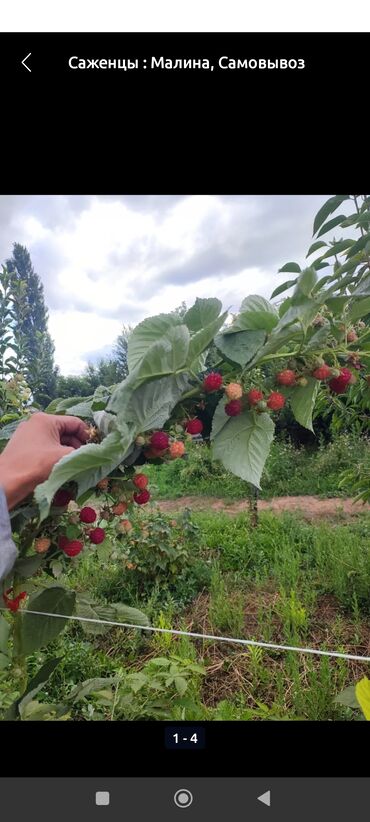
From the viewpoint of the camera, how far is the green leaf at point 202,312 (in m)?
0.43

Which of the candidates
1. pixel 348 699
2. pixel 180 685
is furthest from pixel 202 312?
pixel 180 685

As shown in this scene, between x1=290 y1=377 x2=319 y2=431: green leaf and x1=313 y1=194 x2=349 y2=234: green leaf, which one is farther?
x1=313 y1=194 x2=349 y2=234: green leaf

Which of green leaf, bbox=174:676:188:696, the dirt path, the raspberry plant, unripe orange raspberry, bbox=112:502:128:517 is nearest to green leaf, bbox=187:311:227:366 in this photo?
the raspberry plant

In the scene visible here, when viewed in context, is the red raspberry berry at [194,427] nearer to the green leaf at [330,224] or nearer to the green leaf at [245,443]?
the green leaf at [245,443]

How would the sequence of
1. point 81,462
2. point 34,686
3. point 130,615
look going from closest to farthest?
1. point 81,462
2. point 34,686
3. point 130,615

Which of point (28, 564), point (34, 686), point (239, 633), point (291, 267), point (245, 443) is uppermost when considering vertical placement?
point (291, 267)

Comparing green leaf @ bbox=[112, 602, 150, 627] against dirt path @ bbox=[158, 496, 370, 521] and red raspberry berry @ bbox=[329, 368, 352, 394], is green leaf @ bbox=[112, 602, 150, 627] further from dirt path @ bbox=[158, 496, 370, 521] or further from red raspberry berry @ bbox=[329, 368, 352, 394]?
dirt path @ bbox=[158, 496, 370, 521]

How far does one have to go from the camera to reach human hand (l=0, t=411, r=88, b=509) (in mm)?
441

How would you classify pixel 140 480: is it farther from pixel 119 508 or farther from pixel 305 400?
pixel 305 400

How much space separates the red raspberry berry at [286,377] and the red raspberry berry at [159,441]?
0.13 metres

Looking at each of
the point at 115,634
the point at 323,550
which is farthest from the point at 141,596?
the point at 323,550

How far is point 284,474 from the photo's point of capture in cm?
338

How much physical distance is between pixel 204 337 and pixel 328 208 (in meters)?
0.39

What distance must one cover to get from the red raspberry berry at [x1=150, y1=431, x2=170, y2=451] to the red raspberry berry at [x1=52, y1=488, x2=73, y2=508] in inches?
4.3
